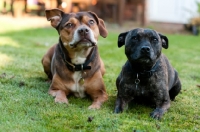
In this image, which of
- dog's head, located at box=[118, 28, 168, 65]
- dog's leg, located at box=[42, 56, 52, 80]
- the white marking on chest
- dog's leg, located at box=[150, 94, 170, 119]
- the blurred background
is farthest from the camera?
the blurred background

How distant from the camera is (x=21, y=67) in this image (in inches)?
286

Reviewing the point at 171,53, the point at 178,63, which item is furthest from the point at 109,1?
the point at 178,63

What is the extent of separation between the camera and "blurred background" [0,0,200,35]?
51.7 ft

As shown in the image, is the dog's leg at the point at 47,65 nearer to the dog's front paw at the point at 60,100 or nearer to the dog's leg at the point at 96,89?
the dog's leg at the point at 96,89

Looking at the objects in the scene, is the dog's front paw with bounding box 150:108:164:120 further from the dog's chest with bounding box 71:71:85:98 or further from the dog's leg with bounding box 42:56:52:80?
the dog's leg with bounding box 42:56:52:80

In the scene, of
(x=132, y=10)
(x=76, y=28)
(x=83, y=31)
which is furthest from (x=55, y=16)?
(x=132, y=10)

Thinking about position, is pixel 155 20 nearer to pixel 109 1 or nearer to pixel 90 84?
pixel 109 1

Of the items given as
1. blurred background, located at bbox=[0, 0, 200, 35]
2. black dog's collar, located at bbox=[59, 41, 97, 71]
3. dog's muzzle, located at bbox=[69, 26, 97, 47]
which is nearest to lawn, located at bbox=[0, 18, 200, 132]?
black dog's collar, located at bbox=[59, 41, 97, 71]

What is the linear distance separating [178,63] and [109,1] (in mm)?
7470

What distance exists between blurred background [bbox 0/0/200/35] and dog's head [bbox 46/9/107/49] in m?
10.0

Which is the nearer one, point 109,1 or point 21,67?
point 21,67

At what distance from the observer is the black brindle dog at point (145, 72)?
14.8 ft

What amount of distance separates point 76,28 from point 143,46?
1.07m

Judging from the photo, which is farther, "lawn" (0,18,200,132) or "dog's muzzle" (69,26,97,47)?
"dog's muzzle" (69,26,97,47)
